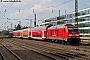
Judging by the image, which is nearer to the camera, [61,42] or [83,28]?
[61,42]

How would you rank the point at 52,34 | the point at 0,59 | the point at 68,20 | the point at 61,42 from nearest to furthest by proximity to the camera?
the point at 0,59
the point at 61,42
the point at 52,34
the point at 68,20

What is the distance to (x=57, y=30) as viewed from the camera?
3931cm

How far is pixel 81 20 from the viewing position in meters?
119

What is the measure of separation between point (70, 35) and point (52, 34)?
7485mm

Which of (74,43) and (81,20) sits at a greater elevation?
(81,20)

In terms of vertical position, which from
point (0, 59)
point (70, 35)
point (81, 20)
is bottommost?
point (0, 59)

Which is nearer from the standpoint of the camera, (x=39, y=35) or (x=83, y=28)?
(x=39, y=35)

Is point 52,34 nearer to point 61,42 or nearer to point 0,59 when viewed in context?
point 61,42

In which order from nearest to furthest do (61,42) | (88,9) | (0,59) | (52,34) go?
(0,59), (61,42), (52,34), (88,9)

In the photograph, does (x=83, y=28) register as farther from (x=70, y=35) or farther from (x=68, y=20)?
(x=70, y=35)

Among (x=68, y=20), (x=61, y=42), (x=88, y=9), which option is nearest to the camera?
(x=61, y=42)

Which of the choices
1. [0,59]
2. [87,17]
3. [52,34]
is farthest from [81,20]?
[0,59]

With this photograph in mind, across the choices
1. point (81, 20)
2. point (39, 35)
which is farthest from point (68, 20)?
point (39, 35)

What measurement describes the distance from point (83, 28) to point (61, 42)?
75.7 meters
